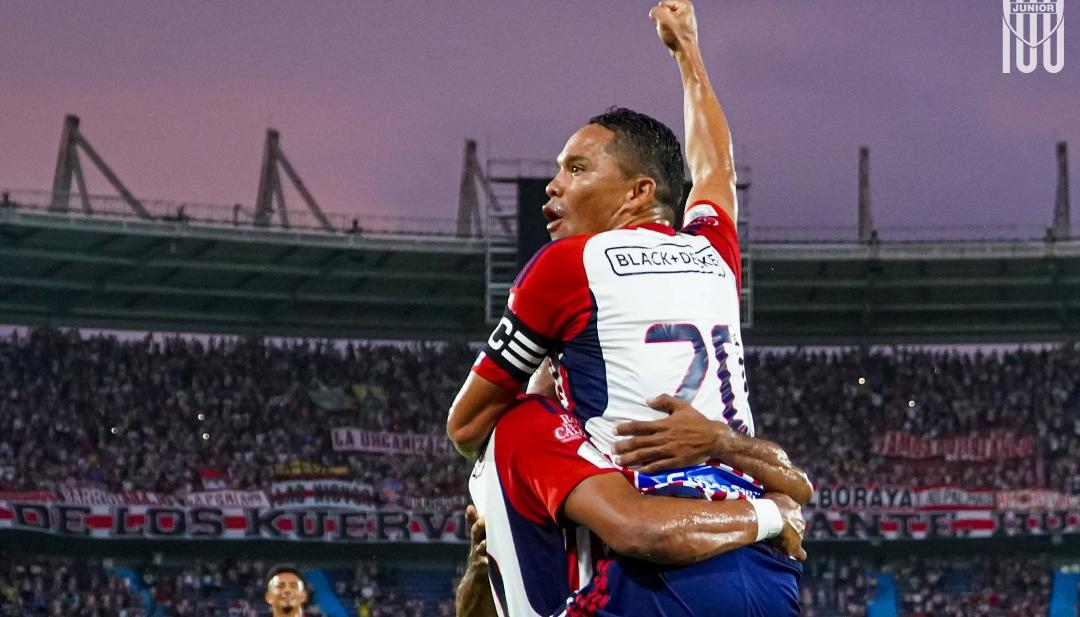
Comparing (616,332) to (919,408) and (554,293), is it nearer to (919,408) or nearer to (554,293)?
(554,293)

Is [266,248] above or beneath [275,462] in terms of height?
above

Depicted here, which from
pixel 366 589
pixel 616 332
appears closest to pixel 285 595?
pixel 616 332

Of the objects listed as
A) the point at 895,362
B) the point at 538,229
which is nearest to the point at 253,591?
the point at 538,229

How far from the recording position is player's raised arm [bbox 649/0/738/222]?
490cm

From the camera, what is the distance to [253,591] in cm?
3588

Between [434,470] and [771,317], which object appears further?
[771,317]

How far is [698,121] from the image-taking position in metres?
5.11

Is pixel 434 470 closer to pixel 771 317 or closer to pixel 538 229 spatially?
pixel 771 317

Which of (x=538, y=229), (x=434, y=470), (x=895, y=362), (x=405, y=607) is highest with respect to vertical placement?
(x=538, y=229)

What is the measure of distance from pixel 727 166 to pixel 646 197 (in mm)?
938

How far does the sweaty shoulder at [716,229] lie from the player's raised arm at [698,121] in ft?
0.28

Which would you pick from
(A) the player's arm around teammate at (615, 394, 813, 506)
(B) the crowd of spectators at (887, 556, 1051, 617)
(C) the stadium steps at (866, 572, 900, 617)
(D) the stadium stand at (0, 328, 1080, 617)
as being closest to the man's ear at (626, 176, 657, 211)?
(A) the player's arm around teammate at (615, 394, 813, 506)

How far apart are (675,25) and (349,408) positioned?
35.3 m

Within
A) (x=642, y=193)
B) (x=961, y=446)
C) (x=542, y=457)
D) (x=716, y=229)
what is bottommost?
(x=961, y=446)
